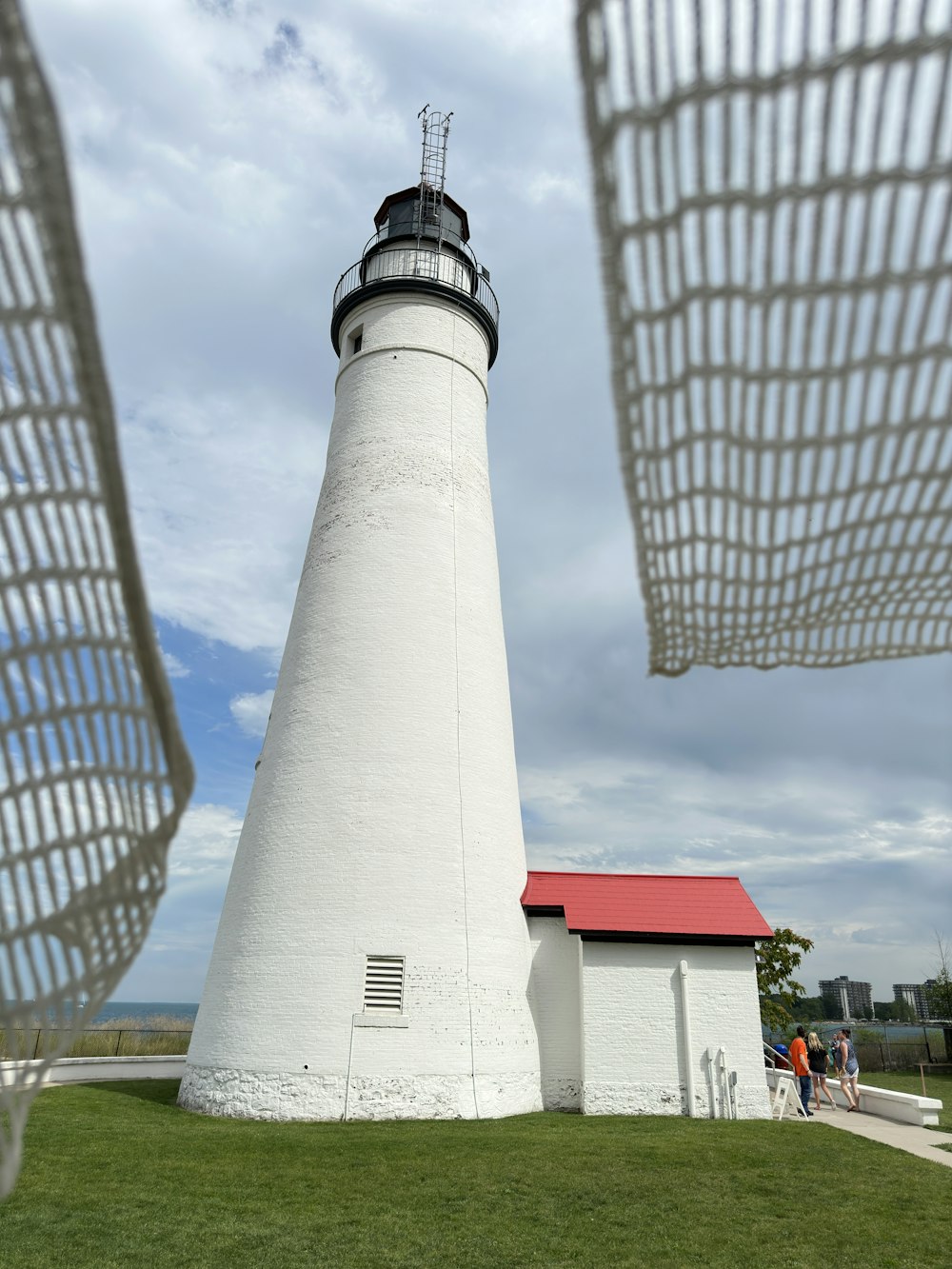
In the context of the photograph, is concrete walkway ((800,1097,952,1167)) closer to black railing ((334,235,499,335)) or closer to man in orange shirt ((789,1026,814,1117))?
man in orange shirt ((789,1026,814,1117))

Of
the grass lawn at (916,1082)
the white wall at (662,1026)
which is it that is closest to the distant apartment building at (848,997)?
the grass lawn at (916,1082)

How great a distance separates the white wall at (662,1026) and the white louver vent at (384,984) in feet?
10.2

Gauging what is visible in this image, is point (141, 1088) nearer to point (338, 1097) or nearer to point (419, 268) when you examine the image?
point (338, 1097)

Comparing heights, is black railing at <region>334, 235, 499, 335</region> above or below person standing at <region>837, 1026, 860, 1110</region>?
above

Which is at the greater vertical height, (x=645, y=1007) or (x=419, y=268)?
(x=419, y=268)

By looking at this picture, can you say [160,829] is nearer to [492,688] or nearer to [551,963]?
[492,688]

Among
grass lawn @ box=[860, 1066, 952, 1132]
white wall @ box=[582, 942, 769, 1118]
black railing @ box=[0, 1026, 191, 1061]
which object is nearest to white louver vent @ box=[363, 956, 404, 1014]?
white wall @ box=[582, 942, 769, 1118]

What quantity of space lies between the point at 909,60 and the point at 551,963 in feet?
39.8

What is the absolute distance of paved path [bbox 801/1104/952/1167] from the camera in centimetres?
924

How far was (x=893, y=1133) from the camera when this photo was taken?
10.5 meters

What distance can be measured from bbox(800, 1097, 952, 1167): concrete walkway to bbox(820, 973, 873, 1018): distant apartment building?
6423 centimetres

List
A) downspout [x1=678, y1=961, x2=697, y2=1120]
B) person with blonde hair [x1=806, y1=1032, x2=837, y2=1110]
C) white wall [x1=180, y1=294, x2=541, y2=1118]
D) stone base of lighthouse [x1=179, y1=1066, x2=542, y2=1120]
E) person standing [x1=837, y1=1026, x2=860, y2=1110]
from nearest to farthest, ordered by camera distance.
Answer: stone base of lighthouse [x1=179, y1=1066, x2=542, y2=1120]
white wall [x1=180, y1=294, x2=541, y2=1118]
downspout [x1=678, y1=961, x2=697, y2=1120]
person standing [x1=837, y1=1026, x2=860, y2=1110]
person with blonde hair [x1=806, y1=1032, x2=837, y2=1110]

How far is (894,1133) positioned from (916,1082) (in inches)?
344

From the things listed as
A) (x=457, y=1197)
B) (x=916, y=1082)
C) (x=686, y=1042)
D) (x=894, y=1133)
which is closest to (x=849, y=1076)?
(x=894, y=1133)
